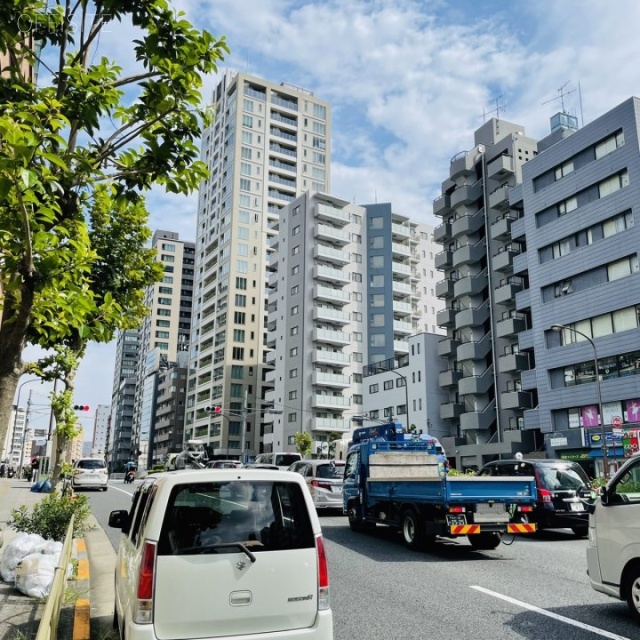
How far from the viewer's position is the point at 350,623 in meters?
6.52

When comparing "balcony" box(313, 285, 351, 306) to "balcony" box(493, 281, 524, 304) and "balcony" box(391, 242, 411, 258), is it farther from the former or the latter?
"balcony" box(493, 281, 524, 304)

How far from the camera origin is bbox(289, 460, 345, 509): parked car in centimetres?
1916

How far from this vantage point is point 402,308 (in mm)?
81125

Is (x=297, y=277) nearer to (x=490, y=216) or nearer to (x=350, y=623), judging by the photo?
(x=490, y=216)

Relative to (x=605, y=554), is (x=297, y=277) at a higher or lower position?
higher

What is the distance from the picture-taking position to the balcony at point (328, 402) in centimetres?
7081

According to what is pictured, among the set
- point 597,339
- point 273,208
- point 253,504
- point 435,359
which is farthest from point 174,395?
point 253,504

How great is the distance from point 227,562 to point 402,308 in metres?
77.8

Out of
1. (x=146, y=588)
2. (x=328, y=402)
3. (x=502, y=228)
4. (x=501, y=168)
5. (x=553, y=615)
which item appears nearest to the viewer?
(x=146, y=588)

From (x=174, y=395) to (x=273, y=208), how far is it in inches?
1585

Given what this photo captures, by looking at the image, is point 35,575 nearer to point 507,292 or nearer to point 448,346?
point 507,292

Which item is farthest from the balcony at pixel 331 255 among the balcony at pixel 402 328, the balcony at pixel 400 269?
the balcony at pixel 402 328

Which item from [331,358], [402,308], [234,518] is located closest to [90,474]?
[234,518]

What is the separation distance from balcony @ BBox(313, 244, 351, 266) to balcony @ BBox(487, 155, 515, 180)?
27.4 metres
